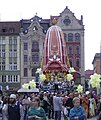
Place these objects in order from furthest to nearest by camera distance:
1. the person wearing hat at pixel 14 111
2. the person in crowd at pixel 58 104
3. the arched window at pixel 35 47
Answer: the arched window at pixel 35 47
the person in crowd at pixel 58 104
the person wearing hat at pixel 14 111

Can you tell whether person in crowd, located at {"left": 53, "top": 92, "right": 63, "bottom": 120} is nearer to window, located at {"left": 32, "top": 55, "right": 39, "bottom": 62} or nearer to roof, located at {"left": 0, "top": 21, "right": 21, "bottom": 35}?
window, located at {"left": 32, "top": 55, "right": 39, "bottom": 62}

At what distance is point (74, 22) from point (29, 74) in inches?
499

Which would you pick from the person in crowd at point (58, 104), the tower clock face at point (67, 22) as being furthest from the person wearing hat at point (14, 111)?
the tower clock face at point (67, 22)

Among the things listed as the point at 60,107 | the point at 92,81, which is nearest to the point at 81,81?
the point at 92,81

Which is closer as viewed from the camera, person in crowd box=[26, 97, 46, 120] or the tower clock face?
person in crowd box=[26, 97, 46, 120]

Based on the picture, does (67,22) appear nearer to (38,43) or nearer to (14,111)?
(38,43)

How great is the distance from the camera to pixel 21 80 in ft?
296

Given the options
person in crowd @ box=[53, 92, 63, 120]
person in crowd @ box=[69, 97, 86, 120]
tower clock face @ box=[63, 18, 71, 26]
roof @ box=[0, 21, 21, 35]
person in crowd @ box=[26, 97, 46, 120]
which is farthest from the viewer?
roof @ box=[0, 21, 21, 35]

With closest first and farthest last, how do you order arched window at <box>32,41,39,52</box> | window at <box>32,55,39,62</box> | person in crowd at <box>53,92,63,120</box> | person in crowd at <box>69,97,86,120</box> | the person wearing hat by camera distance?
person in crowd at <box>69,97,86,120</box>, the person wearing hat, person in crowd at <box>53,92,63,120</box>, window at <box>32,55,39,62</box>, arched window at <box>32,41,39,52</box>

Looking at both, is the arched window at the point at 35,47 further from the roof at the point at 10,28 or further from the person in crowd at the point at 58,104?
the person in crowd at the point at 58,104

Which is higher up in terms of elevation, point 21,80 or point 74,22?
point 74,22

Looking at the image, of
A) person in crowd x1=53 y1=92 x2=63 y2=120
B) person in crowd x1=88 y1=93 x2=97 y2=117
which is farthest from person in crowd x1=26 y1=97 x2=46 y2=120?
person in crowd x1=88 y1=93 x2=97 y2=117

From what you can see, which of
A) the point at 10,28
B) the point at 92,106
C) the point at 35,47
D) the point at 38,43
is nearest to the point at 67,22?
the point at 38,43

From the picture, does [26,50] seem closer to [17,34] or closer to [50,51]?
[17,34]
